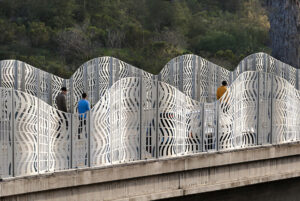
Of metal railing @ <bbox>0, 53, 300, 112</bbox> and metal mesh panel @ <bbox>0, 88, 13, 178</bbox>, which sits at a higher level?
metal railing @ <bbox>0, 53, 300, 112</bbox>

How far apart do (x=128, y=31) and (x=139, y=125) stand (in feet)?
155

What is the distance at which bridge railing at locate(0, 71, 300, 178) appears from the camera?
8484 mm

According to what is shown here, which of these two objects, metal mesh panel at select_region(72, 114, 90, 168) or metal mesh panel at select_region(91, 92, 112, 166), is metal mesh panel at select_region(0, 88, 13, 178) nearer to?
metal mesh panel at select_region(72, 114, 90, 168)

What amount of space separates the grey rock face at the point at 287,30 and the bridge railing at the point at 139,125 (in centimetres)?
1190

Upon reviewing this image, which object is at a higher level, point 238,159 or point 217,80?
point 217,80

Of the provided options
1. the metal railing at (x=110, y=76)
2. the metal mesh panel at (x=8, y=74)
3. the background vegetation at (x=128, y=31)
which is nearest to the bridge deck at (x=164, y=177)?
the metal railing at (x=110, y=76)

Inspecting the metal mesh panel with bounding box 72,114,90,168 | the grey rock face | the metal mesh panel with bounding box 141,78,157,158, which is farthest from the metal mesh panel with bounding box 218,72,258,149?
the grey rock face

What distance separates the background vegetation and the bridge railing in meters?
32.9

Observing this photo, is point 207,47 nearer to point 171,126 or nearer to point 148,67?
point 148,67

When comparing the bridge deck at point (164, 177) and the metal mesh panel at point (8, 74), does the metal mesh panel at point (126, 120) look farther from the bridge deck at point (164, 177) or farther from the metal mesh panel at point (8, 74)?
the metal mesh panel at point (8, 74)

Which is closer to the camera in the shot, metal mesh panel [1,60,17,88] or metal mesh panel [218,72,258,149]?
metal mesh panel [218,72,258,149]

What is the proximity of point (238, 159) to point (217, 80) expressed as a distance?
259 inches

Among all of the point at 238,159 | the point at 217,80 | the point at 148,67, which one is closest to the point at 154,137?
the point at 238,159

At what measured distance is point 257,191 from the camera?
483 inches
